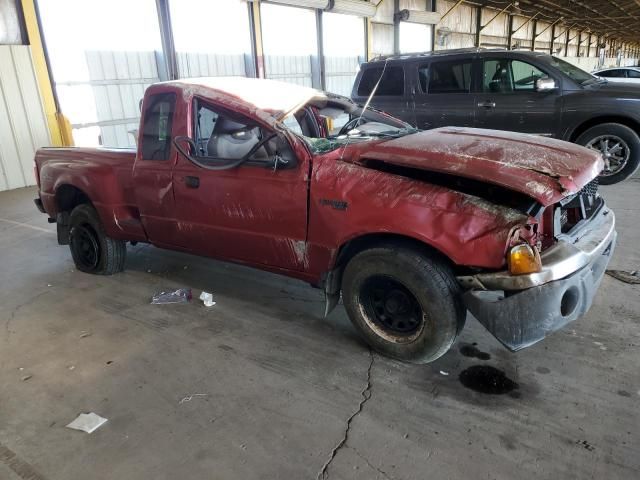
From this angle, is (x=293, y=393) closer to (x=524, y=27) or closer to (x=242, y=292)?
(x=242, y=292)

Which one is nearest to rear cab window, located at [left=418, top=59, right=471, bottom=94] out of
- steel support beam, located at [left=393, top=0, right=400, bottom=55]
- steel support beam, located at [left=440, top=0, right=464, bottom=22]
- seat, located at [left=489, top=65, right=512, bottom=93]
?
seat, located at [left=489, top=65, right=512, bottom=93]

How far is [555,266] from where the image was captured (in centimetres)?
227

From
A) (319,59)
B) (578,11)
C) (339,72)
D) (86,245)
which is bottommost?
(86,245)

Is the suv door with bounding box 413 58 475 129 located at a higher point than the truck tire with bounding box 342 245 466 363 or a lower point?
higher

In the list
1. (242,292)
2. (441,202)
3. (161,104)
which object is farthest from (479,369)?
(161,104)

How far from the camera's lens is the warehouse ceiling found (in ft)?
72.4

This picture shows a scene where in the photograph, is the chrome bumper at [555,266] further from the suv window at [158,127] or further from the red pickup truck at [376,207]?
the suv window at [158,127]

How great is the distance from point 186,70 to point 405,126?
899 centimetres

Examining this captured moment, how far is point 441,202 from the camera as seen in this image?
241 centimetres

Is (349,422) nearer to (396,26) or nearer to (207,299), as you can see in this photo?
(207,299)

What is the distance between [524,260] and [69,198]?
13.6 feet

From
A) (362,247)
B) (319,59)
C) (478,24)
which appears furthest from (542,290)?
(478,24)

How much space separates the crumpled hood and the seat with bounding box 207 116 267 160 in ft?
3.27

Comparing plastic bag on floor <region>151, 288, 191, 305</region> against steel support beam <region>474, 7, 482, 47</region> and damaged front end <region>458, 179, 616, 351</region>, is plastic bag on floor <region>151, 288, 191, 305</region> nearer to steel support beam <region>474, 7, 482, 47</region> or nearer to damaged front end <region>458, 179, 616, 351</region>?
damaged front end <region>458, 179, 616, 351</region>
